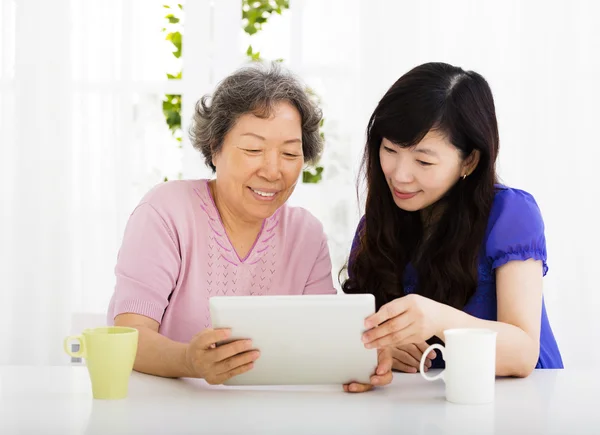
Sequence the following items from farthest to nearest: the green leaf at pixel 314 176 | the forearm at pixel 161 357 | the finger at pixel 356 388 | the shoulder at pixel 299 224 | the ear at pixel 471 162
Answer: the green leaf at pixel 314 176 → the shoulder at pixel 299 224 → the ear at pixel 471 162 → the forearm at pixel 161 357 → the finger at pixel 356 388

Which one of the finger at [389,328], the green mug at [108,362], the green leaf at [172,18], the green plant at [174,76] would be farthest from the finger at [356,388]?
the green leaf at [172,18]

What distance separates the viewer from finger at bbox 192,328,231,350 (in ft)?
4.13

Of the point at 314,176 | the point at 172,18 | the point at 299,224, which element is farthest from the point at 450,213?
the point at 172,18

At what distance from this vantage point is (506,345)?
1.43 m

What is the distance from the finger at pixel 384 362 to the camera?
1345mm

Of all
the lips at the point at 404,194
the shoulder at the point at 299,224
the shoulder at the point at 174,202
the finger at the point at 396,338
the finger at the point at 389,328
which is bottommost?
the finger at the point at 396,338

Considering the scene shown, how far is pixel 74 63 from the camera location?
3352mm

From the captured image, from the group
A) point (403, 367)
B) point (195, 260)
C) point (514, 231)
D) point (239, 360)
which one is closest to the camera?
point (239, 360)

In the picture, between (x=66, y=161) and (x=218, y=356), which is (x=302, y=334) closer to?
(x=218, y=356)

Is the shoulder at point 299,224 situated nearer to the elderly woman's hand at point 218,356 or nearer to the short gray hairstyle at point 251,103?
the short gray hairstyle at point 251,103

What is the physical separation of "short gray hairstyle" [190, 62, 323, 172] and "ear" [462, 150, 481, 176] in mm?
365

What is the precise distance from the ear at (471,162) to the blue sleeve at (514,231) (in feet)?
0.28

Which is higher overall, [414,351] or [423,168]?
[423,168]

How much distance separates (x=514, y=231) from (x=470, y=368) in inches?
20.9
